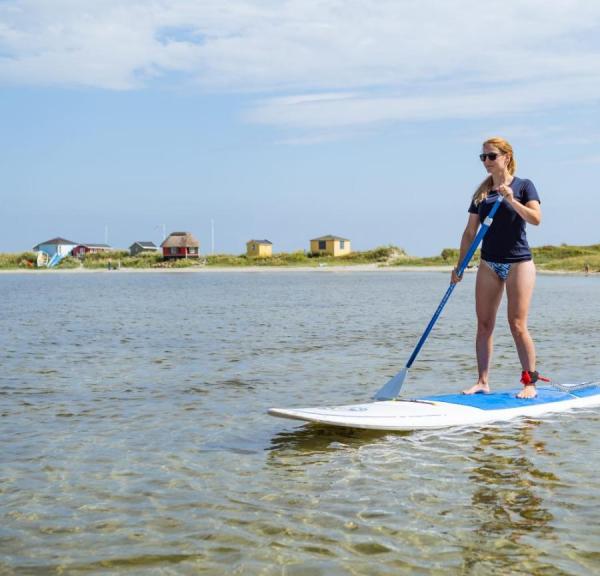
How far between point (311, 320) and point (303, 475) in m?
16.3

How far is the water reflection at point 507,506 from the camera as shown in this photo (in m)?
4.25

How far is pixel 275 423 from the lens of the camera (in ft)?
25.9

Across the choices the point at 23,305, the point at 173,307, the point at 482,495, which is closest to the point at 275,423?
the point at 482,495

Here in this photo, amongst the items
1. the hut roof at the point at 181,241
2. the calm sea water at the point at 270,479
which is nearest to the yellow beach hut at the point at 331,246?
the hut roof at the point at 181,241

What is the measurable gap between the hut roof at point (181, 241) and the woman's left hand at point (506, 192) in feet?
331

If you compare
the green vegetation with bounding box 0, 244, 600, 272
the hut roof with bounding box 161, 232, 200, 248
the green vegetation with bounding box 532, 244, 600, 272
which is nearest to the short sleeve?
the green vegetation with bounding box 532, 244, 600, 272

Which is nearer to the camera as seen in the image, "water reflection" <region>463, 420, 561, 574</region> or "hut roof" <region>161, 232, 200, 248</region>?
"water reflection" <region>463, 420, 561, 574</region>

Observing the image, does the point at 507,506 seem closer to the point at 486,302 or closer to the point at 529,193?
the point at 486,302

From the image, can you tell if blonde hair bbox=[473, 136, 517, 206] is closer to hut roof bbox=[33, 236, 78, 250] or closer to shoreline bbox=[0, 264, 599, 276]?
shoreline bbox=[0, 264, 599, 276]

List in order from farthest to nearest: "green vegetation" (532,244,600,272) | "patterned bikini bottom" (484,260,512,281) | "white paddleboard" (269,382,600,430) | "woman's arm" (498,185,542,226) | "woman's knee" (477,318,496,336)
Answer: "green vegetation" (532,244,600,272) → "woman's knee" (477,318,496,336) → "patterned bikini bottom" (484,260,512,281) → "woman's arm" (498,185,542,226) → "white paddleboard" (269,382,600,430)

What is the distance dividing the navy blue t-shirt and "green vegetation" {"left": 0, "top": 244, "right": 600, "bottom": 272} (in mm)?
59473

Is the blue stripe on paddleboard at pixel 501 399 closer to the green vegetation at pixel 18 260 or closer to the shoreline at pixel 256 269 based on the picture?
the shoreline at pixel 256 269

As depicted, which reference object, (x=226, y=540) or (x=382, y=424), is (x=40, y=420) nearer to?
(x=382, y=424)

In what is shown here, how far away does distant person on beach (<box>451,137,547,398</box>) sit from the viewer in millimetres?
7293
